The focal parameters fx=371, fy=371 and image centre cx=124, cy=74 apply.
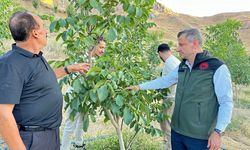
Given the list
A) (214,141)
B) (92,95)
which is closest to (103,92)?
(92,95)

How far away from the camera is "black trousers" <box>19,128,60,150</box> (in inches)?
93.7

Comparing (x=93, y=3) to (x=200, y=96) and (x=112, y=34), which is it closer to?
(x=112, y=34)

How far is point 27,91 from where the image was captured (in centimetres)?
226

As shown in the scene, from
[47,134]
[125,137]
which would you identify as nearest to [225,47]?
[125,137]

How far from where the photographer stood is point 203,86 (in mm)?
3055

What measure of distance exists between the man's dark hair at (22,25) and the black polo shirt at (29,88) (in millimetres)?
91

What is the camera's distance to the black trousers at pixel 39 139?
2381 millimetres

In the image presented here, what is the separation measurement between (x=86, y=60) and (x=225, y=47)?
26.0ft

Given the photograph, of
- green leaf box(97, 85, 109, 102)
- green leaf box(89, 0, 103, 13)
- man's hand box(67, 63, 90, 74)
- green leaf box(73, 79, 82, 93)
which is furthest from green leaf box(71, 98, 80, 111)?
green leaf box(89, 0, 103, 13)

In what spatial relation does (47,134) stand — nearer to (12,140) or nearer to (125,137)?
(12,140)

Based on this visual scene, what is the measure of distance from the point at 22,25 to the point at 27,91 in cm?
40

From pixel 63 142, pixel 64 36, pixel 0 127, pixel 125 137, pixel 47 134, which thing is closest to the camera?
pixel 0 127

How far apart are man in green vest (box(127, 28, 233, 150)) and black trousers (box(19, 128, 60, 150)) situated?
0.95 metres

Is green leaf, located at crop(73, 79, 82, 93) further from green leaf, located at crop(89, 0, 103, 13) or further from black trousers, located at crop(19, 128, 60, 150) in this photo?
green leaf, located at crop(89, 0, 103, 13)
